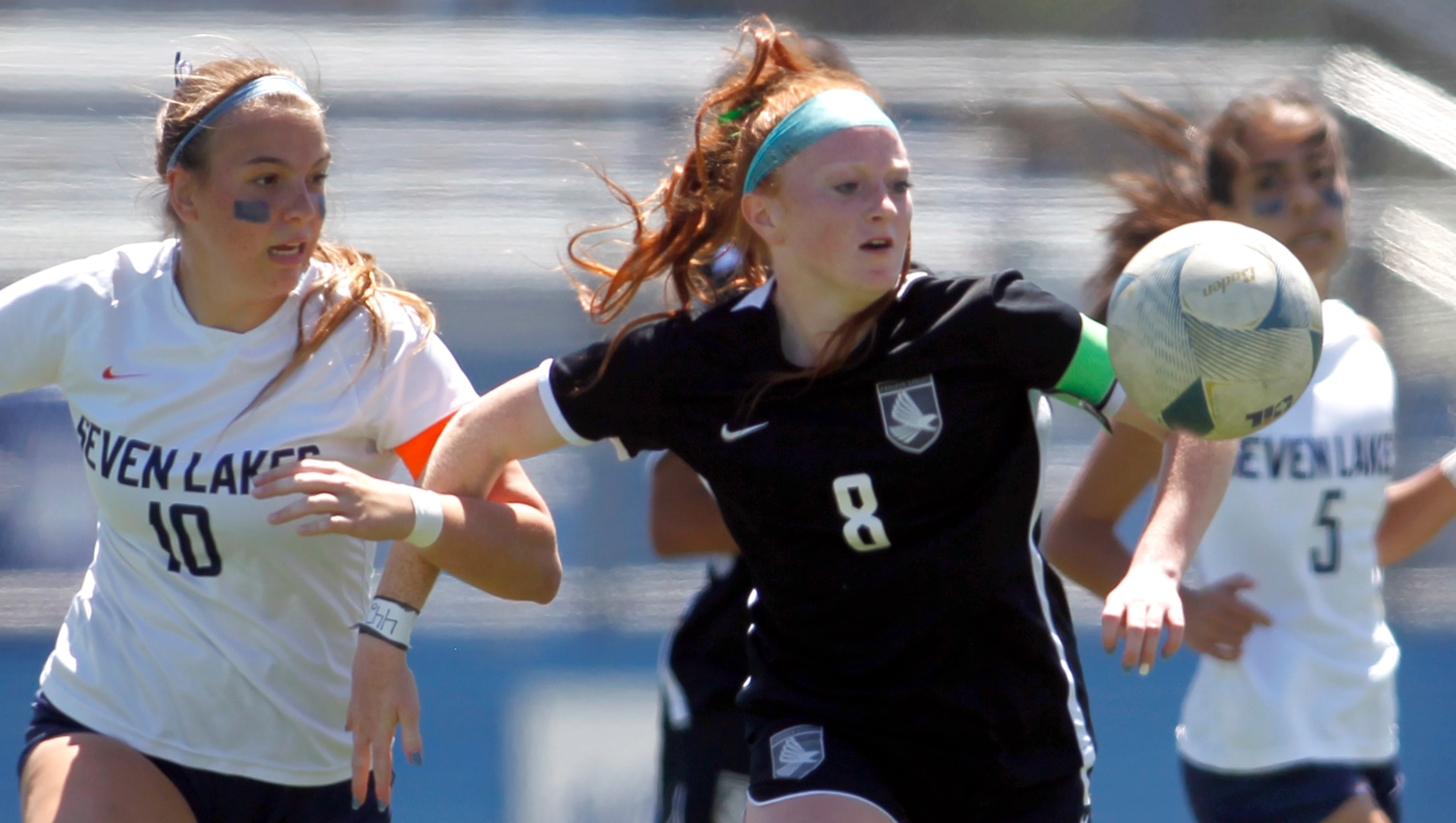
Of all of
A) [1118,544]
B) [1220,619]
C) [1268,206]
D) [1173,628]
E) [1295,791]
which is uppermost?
[1268,206]

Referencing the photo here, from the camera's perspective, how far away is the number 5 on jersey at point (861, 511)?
2.13 meters

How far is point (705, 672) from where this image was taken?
98.3 inches

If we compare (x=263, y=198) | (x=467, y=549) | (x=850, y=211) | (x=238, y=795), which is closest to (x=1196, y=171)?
(x=850, y=211)

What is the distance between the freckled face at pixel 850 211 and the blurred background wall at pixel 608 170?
2.85 metres

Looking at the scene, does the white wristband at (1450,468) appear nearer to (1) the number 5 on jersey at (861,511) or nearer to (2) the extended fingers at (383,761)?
(1) the number 5 on jersey at (861,511)

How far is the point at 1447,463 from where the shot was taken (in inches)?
122

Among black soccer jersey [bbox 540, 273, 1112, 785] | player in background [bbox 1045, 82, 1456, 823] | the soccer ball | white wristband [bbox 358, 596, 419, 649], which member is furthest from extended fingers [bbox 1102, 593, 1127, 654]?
white wristband [bbox 358, 596, 419, 649]

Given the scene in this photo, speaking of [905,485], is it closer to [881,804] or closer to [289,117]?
[881,804]

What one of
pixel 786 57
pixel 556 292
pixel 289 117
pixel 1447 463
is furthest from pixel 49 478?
pixel 1447 463

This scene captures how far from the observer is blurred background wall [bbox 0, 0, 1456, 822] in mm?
4961

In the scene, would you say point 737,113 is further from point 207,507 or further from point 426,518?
point 207,507

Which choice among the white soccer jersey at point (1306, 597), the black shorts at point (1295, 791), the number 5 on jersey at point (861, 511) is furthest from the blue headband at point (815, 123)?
the black shorts at point (1295, 791)

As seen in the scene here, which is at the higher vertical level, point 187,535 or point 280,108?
point 280,108

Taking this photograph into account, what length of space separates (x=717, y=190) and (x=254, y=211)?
770 millimetres
